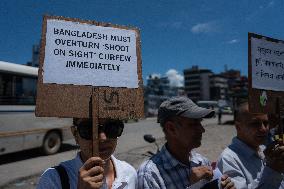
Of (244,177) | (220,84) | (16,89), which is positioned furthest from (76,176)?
(220,84)

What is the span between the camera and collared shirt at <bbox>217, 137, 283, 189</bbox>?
2848mm

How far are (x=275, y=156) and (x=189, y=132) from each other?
756 millimetres

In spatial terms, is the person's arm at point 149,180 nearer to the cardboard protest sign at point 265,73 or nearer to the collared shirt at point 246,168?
the collared shirt at point 246,168

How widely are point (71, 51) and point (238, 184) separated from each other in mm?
1775

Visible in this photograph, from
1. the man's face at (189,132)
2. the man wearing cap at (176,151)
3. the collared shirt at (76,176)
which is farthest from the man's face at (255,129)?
the collared shirt at (76,176)

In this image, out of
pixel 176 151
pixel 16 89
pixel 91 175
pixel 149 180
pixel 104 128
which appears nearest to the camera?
pixel 91 175

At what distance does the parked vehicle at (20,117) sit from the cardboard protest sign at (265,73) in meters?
9.84

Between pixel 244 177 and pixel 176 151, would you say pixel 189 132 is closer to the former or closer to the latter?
pixel 176 151

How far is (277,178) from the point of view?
2.85 meters

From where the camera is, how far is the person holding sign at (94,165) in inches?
80.6

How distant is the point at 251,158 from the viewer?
3125 mm

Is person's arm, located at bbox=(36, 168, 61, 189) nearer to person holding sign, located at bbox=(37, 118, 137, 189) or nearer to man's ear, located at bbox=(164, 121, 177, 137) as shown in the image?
person holding sign, located at bbox=(37, 118, 137, 189)

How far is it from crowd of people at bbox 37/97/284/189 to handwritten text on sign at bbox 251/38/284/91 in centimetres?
43

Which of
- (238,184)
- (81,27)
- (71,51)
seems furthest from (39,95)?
(238,184)
